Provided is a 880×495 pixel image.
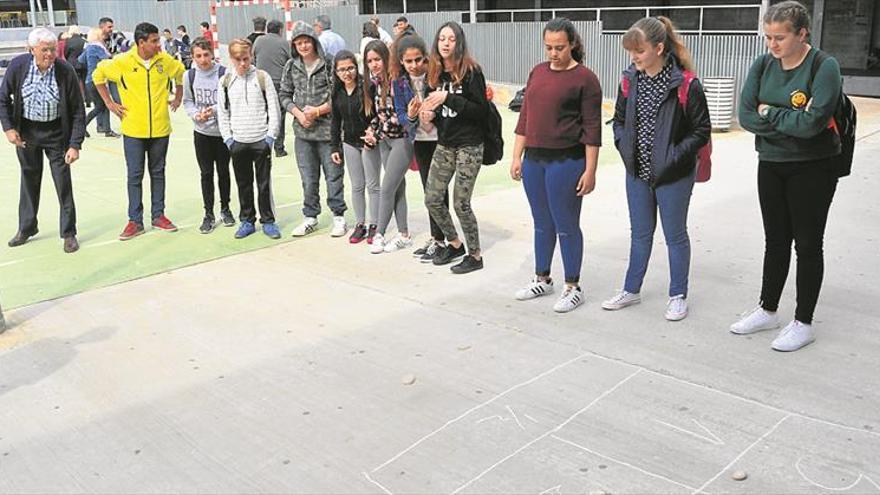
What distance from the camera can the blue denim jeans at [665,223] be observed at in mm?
4855

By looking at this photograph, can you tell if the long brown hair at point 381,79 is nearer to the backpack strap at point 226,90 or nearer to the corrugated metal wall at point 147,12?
the backpack strap at point 226,90

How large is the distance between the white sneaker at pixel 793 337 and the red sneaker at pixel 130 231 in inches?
215

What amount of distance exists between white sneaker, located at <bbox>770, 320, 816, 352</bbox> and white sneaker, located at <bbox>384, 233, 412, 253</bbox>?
10.3 ft

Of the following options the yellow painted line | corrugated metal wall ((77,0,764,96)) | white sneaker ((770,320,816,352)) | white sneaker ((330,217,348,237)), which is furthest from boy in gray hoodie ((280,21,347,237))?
corrugated metal wall ((77,0,764,96))

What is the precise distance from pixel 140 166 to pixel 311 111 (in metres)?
1.75

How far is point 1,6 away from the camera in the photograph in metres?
53.1

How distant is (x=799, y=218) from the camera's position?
14.6 ft

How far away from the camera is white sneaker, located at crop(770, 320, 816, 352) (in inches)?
180

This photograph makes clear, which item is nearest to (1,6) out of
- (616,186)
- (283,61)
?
(283,61)

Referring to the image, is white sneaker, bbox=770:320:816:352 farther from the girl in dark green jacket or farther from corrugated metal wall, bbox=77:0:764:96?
corrugated metal wall, bbox=77:0:764:96

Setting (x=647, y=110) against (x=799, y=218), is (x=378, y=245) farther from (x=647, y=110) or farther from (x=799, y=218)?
(x=799, y=218)

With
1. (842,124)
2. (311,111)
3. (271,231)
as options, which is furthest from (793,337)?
(271,231)

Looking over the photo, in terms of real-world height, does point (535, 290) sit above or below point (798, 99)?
below

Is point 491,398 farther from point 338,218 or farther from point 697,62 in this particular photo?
point 697,62
